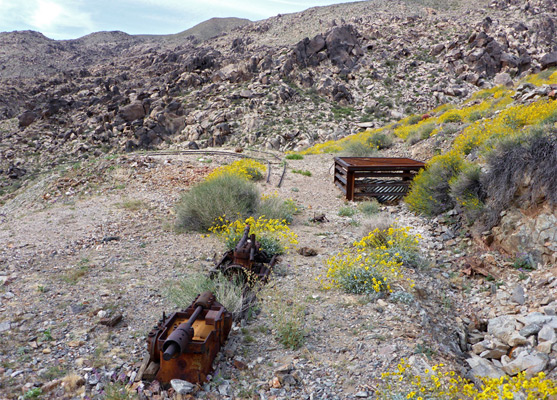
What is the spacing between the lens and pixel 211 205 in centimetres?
761

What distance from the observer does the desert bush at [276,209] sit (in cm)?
800

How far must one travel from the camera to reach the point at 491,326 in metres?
4.55

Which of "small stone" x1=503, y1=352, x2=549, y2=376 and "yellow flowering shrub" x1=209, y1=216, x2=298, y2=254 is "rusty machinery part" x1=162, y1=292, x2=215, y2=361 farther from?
"small stone" x1=503, y1=352, x2=549, y2=376

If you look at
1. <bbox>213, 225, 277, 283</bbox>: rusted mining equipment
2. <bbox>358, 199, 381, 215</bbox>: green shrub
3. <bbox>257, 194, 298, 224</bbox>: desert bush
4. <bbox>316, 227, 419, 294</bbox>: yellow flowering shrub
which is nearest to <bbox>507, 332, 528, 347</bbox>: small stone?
<bbox>316, 227, 419, 294</bbox>: yellow flowering shrub

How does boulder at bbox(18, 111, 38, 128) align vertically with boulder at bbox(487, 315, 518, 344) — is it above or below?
above

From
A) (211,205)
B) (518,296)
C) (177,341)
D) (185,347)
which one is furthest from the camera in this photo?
(211,205)

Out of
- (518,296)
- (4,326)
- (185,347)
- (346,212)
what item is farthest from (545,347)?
(4,326)

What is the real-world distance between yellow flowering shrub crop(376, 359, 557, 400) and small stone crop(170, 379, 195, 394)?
1.57 meters

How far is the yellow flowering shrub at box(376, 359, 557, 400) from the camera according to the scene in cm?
275

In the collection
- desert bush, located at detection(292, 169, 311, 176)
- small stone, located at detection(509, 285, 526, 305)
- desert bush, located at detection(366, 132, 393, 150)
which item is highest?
desert bush, located at detection(366, 132, 393, 150)

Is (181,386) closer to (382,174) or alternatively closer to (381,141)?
(382,174)

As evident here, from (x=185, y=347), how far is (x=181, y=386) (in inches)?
12.6

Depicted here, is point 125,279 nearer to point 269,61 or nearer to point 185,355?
point 185,355

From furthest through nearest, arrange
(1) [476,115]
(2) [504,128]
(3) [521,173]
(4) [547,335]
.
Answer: (1) [476,115] < (2) [504,128] < (3) [521,173] < (4) [547,335]
